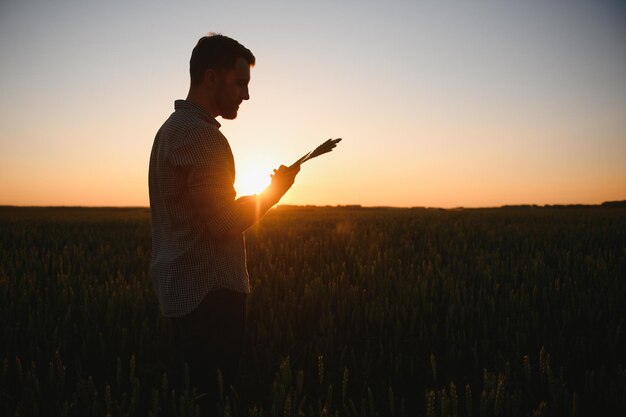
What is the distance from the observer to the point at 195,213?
1544 mm

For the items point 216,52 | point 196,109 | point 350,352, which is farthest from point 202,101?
point 350,352

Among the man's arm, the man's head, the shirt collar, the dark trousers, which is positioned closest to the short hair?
the man's head

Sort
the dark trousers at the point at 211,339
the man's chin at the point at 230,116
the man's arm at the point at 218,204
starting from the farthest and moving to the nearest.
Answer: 1. the man's chin at the point at 230,116
2. the dark trousers at the point at 211,339
3. the man's arm at the point at 218,204

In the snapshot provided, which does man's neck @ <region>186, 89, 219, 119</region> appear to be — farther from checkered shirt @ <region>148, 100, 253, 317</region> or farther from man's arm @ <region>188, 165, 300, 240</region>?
man's arm @ <region>188, 165, 300, 240</region>

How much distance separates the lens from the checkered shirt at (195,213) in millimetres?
1475

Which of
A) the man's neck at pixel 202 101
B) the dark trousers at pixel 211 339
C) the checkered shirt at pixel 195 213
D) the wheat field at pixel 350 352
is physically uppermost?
the man's neck at pixel 202 101

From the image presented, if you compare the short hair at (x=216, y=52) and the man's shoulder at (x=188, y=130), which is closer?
the man's shoulder at (x=188, y=130)

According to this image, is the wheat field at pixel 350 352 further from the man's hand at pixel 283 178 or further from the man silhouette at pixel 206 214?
the man's hand at pixel 283 178

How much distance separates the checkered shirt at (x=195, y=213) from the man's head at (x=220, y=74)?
0.26ft

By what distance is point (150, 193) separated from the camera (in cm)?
179

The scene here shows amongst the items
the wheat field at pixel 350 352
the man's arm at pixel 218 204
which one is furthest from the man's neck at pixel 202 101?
the wheat field at pixel 350 352

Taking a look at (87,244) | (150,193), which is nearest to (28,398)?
(150,193)

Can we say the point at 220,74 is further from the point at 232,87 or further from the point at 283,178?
the point at 283,178

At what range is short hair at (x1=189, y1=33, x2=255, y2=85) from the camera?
5.37 feet
